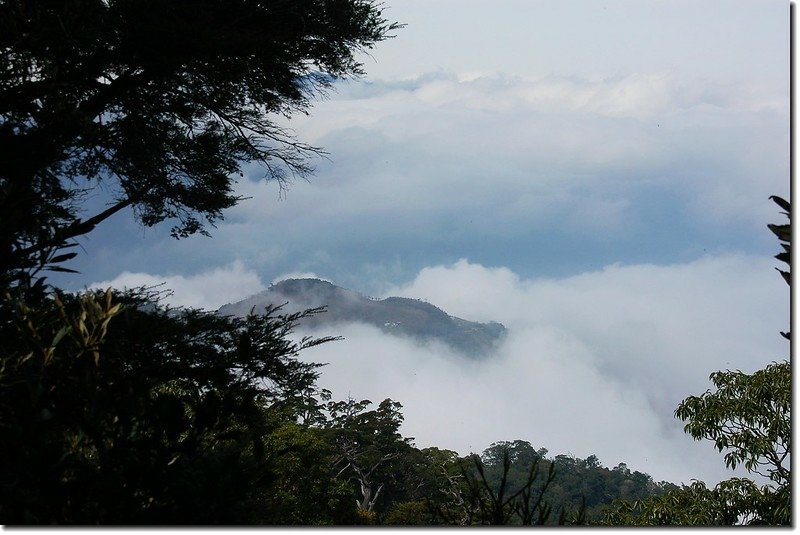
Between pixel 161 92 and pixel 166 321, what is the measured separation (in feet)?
8.46

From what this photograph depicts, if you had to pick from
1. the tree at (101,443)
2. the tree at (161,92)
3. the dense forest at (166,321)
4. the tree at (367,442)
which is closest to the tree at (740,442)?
the dense forest at (166,321)

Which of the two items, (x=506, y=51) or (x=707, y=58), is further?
(x=506, y=51)

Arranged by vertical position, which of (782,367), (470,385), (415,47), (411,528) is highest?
(470,385)

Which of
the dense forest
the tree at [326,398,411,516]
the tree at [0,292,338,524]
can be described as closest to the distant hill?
the tree at [326,398,411,516]

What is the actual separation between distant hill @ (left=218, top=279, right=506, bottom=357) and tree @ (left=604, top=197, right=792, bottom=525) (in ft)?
209

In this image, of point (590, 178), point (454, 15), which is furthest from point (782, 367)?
point (590, 178)

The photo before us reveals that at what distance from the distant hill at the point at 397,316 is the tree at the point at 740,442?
2506 inches

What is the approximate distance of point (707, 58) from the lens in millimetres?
5078

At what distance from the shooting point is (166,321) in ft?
17.7

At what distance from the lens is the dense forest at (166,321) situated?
220 cm

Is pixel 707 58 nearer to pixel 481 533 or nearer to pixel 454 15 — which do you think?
pixel 454 15

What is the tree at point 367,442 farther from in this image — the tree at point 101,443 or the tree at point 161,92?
the tree at point 101,443

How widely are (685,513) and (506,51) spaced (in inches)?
203

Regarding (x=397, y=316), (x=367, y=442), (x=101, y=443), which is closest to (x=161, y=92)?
(x=101, y=443)
